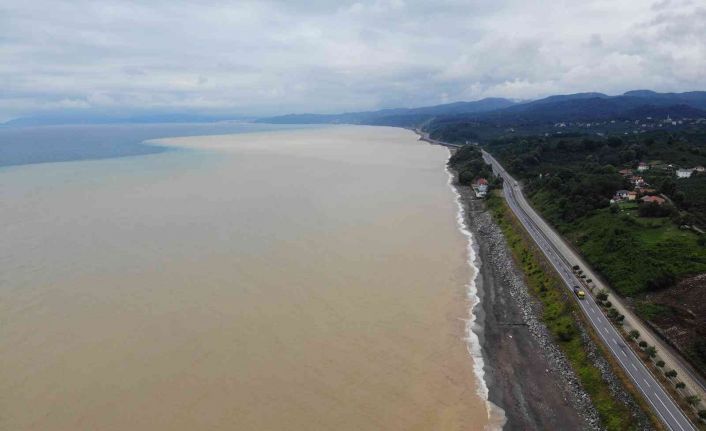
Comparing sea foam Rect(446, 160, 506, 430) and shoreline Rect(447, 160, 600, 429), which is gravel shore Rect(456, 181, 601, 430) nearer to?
shoreline Rect(447, 160, 600, 429)

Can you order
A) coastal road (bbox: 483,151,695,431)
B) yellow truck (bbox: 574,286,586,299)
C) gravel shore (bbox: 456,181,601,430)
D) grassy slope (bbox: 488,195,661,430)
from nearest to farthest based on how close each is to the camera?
coastal road (bbox: 483,151,695,431)
grassy slope (bbox: 488,195,661,430)
gravel shore (bbox: 456,181,601,430)
yellow truck (bbox: 574,286,586,299)

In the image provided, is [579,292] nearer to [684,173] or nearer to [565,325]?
[565,325]

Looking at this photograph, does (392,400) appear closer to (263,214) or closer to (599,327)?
(599,327)

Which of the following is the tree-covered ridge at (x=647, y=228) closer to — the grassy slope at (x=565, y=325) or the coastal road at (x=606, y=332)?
the coastal road at (x=606, y=332)

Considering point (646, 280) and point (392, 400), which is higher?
point (646, 280)

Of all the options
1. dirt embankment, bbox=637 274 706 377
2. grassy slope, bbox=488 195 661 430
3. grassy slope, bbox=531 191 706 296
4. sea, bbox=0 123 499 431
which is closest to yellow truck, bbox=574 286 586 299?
grassy slope, bbox=488 195 661 430

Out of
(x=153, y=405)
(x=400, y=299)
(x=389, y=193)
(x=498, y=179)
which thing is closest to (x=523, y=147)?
(x=498, y=179)

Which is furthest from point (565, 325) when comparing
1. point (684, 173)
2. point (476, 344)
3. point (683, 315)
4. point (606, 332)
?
point (684, 173)
